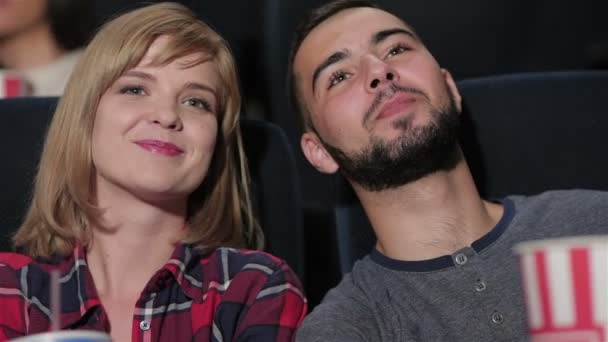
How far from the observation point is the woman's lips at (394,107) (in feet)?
4.82

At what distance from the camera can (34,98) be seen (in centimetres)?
153

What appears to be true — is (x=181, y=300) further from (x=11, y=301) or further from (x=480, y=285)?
(x=480, y=285)

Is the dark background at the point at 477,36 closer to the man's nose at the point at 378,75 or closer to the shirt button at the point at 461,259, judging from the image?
the man's nose at the point at 378,75

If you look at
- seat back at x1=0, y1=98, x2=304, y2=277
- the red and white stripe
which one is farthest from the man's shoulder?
the red and white stripe

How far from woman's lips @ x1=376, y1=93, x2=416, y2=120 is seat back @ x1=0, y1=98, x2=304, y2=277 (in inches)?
6.8

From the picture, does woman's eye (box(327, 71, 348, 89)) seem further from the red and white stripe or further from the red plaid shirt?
the red and white stripe

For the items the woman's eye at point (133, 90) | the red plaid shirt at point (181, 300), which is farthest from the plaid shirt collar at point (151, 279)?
the woman's eye at point (133, 90)

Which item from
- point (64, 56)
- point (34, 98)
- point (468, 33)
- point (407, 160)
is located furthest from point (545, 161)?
point (64, 56)

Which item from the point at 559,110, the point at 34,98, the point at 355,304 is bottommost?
the point at 355,304

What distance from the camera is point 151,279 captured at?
4.58 ft

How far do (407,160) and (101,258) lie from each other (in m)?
0.51

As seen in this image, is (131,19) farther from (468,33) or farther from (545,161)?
(468,33)

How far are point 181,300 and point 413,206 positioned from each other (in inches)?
15.6

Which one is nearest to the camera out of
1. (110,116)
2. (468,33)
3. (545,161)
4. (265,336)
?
(265,336)
